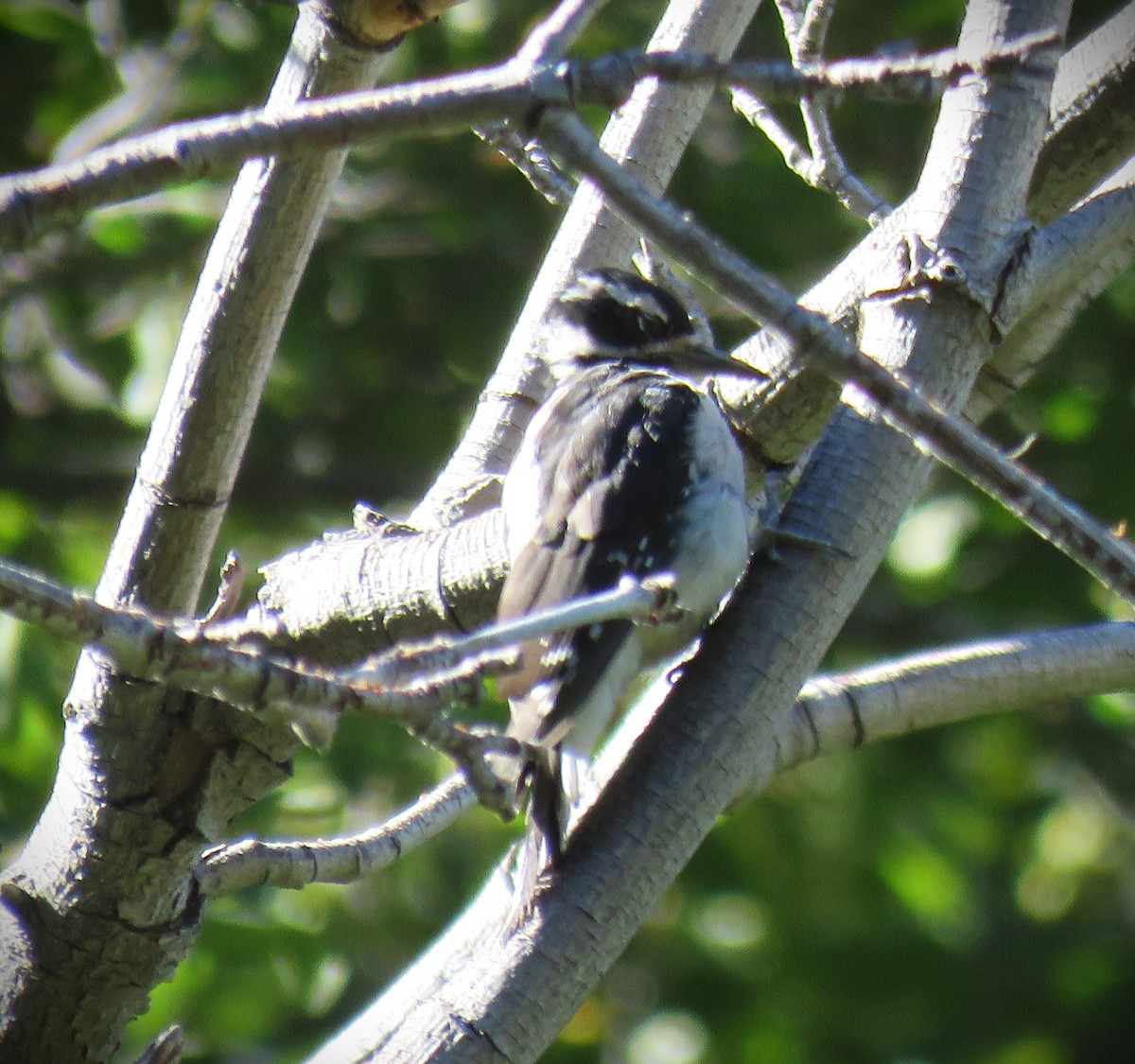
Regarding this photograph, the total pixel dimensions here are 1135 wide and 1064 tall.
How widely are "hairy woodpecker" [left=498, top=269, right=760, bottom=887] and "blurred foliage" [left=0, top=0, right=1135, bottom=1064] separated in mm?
1633

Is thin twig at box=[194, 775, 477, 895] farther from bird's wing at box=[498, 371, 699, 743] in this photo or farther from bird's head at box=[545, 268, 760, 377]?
bird's head at box=[545, 268, 760, 377]

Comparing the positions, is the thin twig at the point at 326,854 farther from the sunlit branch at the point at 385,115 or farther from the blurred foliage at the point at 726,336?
the blurred foliage at the point at 726,336

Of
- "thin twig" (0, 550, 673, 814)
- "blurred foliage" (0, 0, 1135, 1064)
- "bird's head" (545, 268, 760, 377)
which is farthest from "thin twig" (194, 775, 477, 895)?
"blurred foliage" (0, 0, 1135, 1064)

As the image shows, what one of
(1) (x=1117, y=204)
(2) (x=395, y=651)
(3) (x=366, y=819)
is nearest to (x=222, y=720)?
(2) (x=395, y=651)

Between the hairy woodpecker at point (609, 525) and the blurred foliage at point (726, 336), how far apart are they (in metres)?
1.63

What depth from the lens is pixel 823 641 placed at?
2244 millimetres

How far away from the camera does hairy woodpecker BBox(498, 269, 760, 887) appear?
2.60 meters

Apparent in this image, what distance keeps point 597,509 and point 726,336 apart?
2506 millimetres

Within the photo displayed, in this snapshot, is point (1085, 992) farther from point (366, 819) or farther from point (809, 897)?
point (366, 819)


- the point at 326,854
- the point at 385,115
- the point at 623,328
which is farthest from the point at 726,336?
the point at 385,115

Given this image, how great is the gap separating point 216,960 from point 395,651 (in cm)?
255

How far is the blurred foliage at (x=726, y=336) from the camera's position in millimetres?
4496

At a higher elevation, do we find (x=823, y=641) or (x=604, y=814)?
(x=823, y=641)

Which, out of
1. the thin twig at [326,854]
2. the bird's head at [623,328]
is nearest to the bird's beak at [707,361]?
the bird's head at [623,328]
